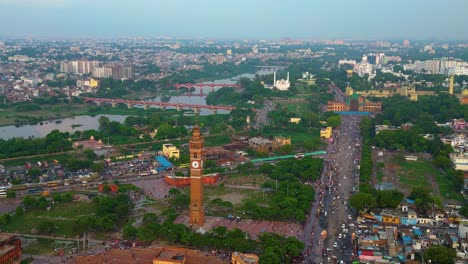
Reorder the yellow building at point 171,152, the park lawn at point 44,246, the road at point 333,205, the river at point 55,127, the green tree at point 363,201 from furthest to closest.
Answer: the river at point 55,127 → the yellow building at point 171,152 → the green tree at point 363,201 → the road at point 333,205 → the park lawn at point 44,246

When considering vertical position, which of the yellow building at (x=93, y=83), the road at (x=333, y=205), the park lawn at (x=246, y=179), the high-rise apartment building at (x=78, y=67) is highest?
the high-rise apartment building at (x=78, y=67)

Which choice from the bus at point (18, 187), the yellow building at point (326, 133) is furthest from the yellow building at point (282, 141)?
the bus at point (18, 187)

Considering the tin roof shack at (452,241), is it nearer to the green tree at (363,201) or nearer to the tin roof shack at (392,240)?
the tin roof shack at (392,240)

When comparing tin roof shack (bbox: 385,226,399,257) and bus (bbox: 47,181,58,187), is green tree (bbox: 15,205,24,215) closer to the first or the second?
bus (bbox: 47,181,58,187)

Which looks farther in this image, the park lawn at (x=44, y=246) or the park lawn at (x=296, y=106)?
the park lawn at (x=296, y=106)

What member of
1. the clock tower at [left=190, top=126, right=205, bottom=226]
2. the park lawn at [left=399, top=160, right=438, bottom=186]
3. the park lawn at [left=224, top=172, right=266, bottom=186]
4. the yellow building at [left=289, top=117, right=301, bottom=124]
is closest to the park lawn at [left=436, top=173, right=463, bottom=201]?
the park lawn at [left=399, top=160, right=438, bottom=186]
